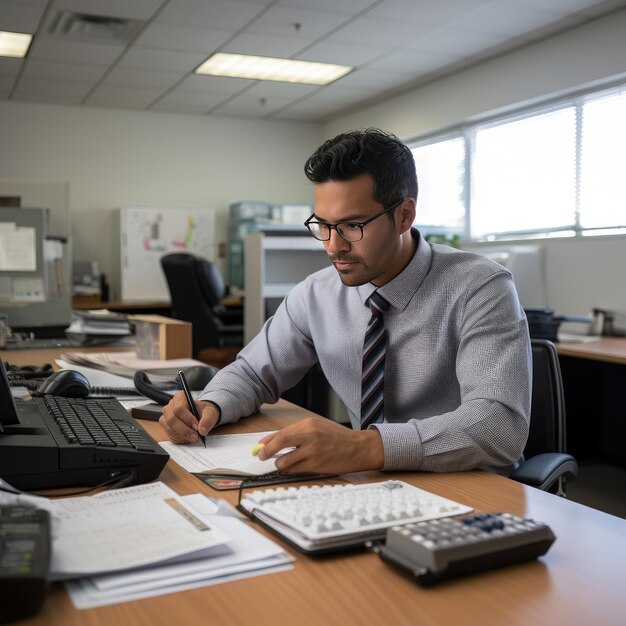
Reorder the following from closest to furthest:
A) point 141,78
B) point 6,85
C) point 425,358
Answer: point 425,358 → point 141,78 → point 6,85

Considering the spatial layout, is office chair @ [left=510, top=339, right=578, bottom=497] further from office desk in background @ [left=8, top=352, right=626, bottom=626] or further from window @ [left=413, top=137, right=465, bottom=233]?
window @ [left=413, top=137, right=465, bottom=233]

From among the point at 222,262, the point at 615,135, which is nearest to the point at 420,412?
the point at 615,135

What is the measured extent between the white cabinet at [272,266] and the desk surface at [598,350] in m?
1.71

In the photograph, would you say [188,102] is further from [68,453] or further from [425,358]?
[68,453]

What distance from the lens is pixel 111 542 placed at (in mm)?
772

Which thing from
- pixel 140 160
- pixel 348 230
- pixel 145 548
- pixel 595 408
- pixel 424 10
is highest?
pixel 424 10

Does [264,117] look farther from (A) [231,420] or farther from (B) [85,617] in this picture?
(B) [85,617]

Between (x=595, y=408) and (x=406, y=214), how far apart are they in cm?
307

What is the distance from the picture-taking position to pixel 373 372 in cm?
147

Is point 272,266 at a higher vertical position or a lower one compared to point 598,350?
higher

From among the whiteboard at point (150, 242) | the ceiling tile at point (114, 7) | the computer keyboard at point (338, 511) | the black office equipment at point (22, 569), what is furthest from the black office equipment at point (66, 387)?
the whiteboard at point (150, 242)

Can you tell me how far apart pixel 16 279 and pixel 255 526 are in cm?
269

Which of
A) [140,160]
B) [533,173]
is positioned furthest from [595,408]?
[140,160]

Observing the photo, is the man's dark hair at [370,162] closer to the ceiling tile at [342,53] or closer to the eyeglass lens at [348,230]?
the eyeglass lens at [348,230]
